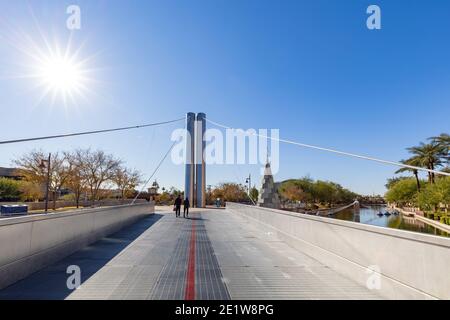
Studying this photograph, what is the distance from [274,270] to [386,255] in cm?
266

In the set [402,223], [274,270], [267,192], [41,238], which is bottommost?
[402,223]

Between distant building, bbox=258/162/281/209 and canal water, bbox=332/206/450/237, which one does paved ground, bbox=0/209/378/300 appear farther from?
distant building, bbox=258/162/281/209

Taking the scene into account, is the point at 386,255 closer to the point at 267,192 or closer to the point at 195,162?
the point at 267,192

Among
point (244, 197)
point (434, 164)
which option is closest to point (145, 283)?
point (434, 164)

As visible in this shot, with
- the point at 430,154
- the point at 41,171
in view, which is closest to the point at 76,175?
the point at 41,171

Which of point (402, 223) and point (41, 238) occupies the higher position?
point (41, 238)

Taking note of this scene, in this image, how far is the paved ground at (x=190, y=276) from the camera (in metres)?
5.29

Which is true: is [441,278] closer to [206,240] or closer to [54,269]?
[54,269]

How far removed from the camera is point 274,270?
7.13 m

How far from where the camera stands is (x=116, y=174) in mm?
53062

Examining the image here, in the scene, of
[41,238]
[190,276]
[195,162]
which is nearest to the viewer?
[190,276]

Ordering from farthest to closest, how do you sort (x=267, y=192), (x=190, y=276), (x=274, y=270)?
1. (x=267, y=192)
2. (x=274, y=270)
3. (x=190, y=276)

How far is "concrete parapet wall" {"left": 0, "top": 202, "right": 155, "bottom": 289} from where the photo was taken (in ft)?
18.3

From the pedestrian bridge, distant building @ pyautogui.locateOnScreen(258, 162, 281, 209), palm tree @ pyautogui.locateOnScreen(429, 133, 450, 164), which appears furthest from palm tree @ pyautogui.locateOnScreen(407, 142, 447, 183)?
the pedestrian bridge
